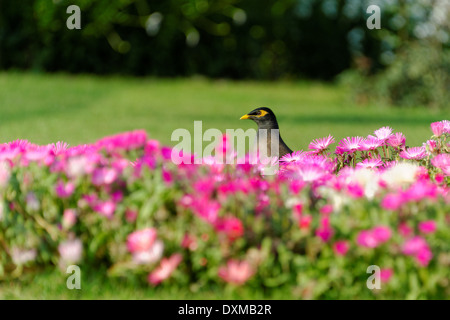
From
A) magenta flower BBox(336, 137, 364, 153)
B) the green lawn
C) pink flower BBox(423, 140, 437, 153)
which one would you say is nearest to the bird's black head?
magenta flower BBox(336, 137, 364, 153)

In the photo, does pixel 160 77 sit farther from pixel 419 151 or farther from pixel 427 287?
pixel 427 287

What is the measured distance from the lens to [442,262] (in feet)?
8.98

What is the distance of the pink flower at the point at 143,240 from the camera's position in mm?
2781

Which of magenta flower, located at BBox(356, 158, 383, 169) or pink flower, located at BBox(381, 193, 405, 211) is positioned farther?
magenta flower, located at BBox(356, 158, 383, 169)

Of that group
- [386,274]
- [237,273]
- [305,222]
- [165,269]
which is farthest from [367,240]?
Result: [165,269]

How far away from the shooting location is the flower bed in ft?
9.07

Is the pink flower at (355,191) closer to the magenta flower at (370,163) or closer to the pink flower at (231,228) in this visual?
the pink flower at (231,228)

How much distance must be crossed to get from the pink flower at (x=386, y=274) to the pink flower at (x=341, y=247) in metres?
0.18

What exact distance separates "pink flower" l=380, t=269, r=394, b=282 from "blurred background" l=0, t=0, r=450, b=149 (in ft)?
25.7

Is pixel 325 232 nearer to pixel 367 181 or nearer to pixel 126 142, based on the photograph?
pixel 367 181

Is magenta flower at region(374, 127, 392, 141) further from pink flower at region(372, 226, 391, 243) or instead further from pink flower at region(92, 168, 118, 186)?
pink flower at region(92, 168, 118, 186)

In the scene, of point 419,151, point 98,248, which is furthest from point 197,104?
point 98,248

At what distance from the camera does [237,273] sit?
105 inches

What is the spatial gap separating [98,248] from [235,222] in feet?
2.37
